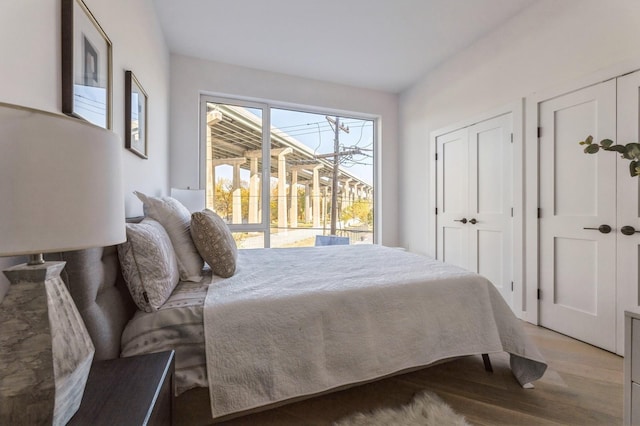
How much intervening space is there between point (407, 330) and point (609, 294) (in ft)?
5.69

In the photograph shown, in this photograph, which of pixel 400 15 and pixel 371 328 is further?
pixel 400 15

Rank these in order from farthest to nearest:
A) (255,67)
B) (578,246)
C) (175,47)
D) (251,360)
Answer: (255,67) < (175,47) < (578,246) < (251,360)

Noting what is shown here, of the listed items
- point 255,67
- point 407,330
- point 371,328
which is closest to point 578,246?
point 407,330

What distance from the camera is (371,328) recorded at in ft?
4.17

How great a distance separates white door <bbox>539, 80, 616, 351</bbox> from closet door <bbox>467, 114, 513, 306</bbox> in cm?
28

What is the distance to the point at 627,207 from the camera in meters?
1.85

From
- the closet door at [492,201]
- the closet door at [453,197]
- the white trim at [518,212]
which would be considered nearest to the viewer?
the white trim at [518,212]

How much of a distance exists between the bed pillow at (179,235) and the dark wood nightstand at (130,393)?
0.58m

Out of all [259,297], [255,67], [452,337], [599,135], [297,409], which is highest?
[255,67]

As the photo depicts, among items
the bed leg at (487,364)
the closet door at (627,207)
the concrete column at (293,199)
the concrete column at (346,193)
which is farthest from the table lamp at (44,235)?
the concrete column at (346,193)

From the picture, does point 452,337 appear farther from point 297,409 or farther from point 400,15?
point 400,15

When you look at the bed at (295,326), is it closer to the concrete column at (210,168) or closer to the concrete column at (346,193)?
the concrete column at (210,168)

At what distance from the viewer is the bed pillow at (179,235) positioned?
1463mm

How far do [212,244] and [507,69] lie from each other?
3.02 m
